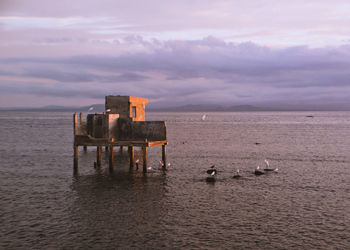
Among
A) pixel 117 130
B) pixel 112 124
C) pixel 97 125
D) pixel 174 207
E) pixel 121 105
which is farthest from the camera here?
pixel 121 105

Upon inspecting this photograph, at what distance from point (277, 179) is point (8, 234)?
70.4 feet

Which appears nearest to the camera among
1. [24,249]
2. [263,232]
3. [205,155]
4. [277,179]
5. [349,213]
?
[24,249]

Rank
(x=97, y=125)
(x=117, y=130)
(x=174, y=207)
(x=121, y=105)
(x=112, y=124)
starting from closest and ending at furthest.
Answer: (x=174, y=207), (x=112, y=124), (x=97, y=125), (x=117, y=130), (x=121, y=105)

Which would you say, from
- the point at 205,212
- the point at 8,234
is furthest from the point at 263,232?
the point at 8,234

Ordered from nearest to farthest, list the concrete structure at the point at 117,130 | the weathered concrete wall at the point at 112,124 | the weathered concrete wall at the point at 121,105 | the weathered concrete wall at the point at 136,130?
the concrete structure at the point at 117,130 < the weathered concrete wall at the point at 112,124 < the weathered concrete wall at the point at 136,130 < the weathered concrete wall at the point at 121,105

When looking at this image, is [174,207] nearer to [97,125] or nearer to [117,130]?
[117,130]

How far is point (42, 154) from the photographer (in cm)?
4631

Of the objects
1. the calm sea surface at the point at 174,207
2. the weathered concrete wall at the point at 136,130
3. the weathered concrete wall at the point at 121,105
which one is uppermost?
the weathered concrete wall at the point at 121,105

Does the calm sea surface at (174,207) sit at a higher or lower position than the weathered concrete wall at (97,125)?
lower

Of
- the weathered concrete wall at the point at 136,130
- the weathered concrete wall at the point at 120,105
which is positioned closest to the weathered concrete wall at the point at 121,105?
the weathered concrete wall at the point at 120,105

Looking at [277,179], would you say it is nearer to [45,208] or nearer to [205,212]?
[205,212]

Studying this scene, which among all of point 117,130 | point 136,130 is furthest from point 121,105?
point 136,130

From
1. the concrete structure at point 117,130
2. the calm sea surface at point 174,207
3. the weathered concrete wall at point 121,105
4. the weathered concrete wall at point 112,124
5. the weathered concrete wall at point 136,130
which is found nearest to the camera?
the calm sea surface at point 174,207

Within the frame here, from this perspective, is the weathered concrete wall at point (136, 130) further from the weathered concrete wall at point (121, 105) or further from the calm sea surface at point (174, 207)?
the weathered concrete wall at point (121, 105)
